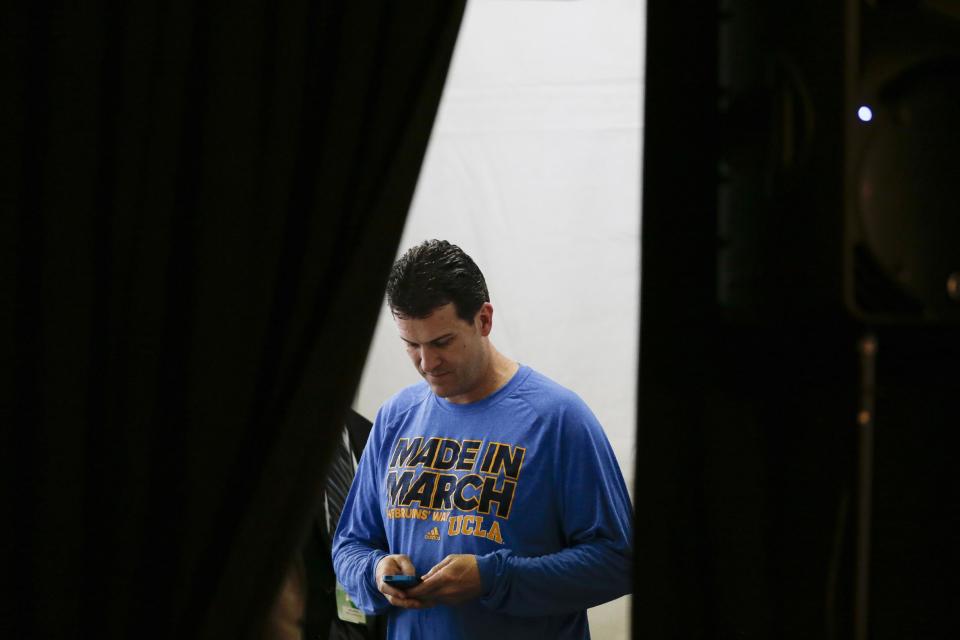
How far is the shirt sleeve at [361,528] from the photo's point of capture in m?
1.65

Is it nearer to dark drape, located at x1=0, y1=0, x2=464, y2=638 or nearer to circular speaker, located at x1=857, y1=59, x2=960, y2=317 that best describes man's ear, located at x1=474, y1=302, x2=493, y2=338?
dark drape, located at x1=0, y1=0, x2=464, y2=638

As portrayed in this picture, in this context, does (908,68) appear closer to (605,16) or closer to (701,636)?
(701,636)

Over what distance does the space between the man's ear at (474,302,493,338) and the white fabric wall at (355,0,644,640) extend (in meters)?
0.23

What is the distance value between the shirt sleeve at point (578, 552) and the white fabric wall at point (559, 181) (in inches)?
13.7

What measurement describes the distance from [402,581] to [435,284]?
0.52 meters

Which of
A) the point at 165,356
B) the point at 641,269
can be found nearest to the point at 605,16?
the point at 641,269

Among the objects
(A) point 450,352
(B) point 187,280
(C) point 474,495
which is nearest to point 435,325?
(A) point 450,352

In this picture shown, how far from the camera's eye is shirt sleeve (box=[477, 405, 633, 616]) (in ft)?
4.82

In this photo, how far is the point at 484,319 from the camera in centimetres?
174

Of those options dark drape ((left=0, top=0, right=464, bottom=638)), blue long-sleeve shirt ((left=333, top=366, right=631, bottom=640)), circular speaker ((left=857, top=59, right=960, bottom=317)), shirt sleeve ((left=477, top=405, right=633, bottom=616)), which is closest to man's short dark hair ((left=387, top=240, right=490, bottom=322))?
blue long-sleeve shirt ((left=333, top=366, right=631, bottom=640))

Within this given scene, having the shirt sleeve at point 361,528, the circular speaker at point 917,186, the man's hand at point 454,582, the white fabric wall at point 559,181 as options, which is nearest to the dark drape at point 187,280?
the circular speaker at point 917,186

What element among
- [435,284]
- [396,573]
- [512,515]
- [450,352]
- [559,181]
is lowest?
[396,573]

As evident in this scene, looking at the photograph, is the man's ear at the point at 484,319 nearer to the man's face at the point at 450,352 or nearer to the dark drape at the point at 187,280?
the man's face at the point at 450,352

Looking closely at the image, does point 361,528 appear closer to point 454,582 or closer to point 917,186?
point 454,582
